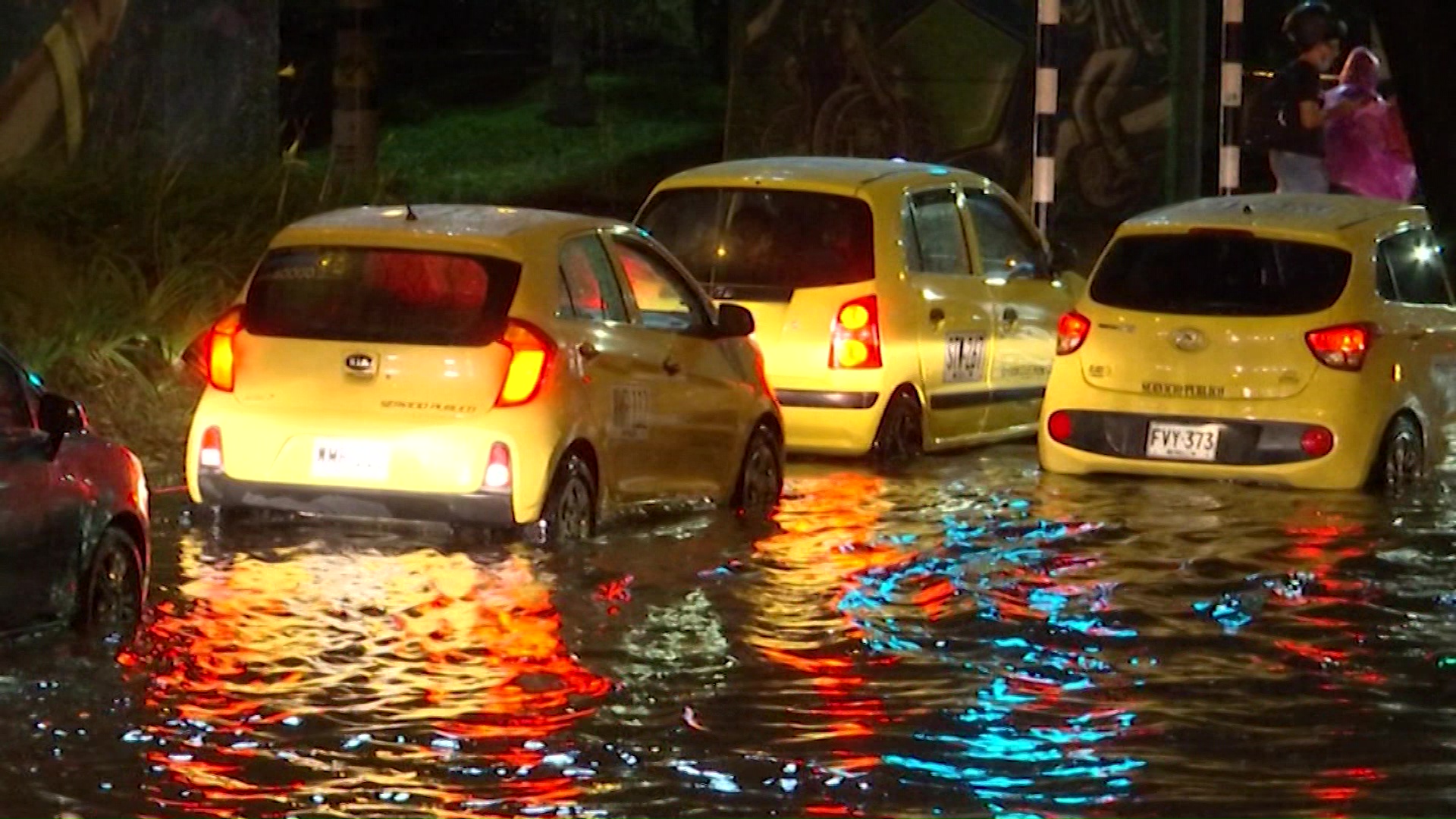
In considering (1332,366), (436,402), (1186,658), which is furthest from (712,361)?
(1186,658)

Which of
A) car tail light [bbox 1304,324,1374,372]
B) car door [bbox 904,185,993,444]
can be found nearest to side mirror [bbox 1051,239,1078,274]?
car door [bbox 904,185,993,444]

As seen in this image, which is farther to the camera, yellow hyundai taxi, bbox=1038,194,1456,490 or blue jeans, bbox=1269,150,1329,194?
blue jeans, bbox=1269,150,1329,194

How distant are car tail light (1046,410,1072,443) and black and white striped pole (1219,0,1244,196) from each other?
8.17 metres

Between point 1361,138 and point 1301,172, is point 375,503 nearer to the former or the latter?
point 1301,172

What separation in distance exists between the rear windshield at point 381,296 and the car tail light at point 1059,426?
3.85m

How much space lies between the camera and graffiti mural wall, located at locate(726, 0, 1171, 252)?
26.4 m

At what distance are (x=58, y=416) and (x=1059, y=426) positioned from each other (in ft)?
22.4

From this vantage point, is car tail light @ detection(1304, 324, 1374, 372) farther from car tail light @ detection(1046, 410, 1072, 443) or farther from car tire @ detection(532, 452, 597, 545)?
car tire @ detection(532, 452, 597, 545)

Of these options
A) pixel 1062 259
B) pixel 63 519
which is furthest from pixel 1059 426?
pixel 63 519

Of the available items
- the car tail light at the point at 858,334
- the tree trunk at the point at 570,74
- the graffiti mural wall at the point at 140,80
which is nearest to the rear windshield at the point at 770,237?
the car tail light at the point at 858,334

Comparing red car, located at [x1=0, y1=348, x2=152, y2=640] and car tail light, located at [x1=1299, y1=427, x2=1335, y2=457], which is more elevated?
red car, located at [x1=0, y1=348, x2=152, y2=640]

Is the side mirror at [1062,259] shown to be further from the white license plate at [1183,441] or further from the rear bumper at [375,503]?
the rear bumper at [375,503]

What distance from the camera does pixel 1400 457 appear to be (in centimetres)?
1566

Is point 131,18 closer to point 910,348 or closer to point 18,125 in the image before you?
point 18,125
